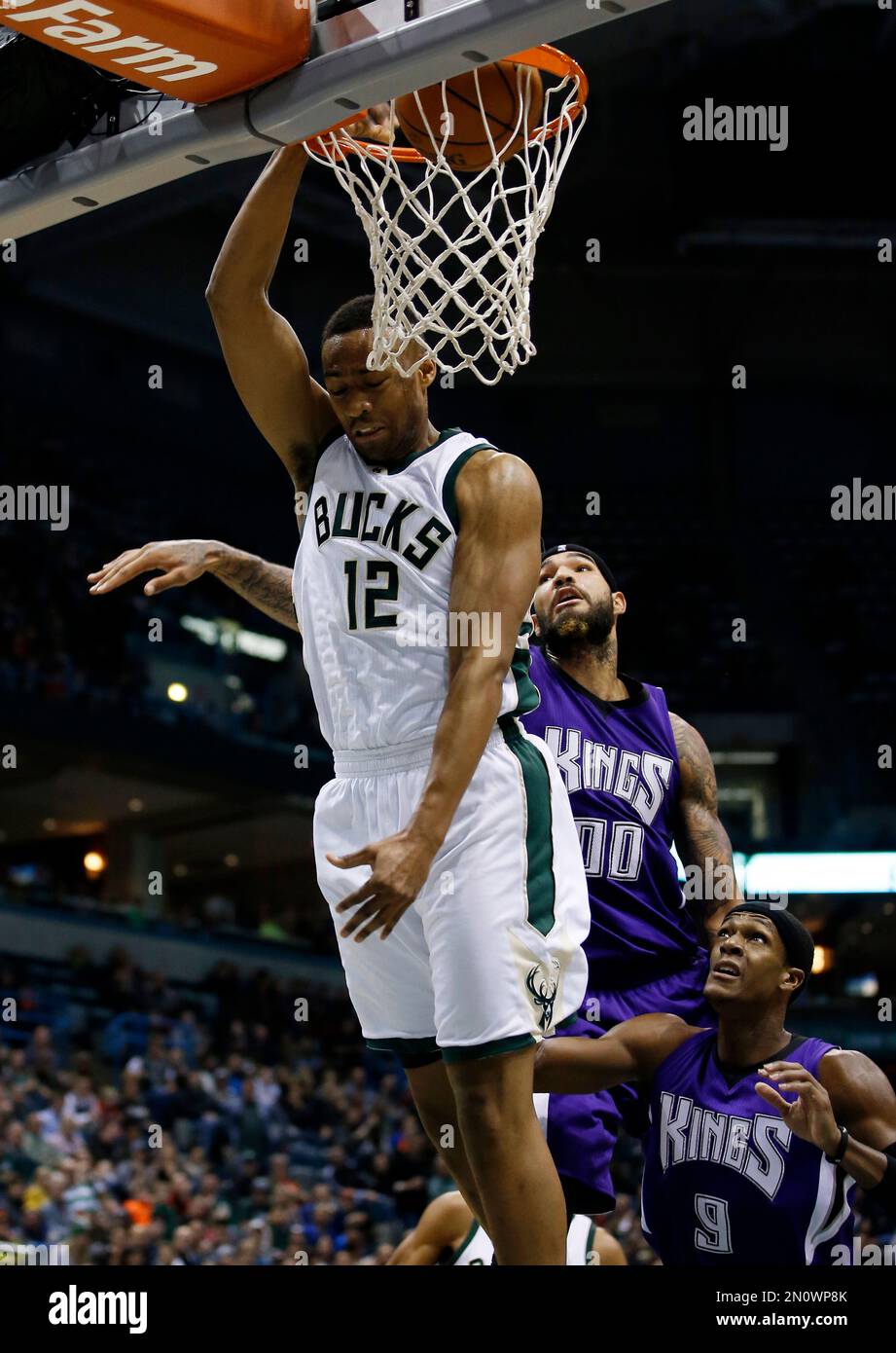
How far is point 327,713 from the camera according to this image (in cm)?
320

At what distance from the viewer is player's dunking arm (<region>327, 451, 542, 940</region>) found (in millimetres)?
2791

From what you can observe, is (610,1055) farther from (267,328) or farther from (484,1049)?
(267,328)

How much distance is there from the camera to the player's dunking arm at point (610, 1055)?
3.87 metres

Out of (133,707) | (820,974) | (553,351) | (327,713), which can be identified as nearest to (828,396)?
(553,351)

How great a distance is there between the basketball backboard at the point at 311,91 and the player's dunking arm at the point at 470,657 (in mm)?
716

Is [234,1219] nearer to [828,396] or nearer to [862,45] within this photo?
[828,396]

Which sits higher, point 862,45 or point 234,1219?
point 862,45

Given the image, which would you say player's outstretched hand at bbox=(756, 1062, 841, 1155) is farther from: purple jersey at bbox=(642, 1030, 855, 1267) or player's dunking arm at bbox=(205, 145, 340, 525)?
player's dunking arm at bbox=(205, 145, 340, 525)

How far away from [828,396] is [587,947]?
13.1 meters

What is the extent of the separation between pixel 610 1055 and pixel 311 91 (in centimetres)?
231

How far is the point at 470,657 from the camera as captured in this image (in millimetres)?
2965

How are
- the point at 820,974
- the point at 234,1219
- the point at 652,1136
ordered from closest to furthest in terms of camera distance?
the point at 652,1136 < the point at 234,1219 < the point at 820,974

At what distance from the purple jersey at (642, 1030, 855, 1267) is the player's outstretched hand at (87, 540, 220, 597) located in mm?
1797
